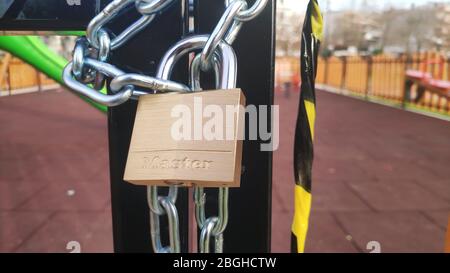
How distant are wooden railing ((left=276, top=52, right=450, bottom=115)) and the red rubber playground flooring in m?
1.43

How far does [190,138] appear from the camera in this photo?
384 mm

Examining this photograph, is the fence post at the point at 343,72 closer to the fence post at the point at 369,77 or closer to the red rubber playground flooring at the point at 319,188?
the fence post at the point at 369,77

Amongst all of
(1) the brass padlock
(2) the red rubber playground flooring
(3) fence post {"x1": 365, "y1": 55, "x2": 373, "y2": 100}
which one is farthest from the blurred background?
(3) fence post {"x1": 365, "y1": 55, "x2": 373, "y2": 100}

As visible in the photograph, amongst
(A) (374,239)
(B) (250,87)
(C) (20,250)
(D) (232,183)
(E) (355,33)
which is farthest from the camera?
(E) (355,33)

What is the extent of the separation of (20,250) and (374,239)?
1.84 m

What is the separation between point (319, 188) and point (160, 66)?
2.70m

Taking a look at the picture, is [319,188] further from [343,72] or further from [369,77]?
[343,72]

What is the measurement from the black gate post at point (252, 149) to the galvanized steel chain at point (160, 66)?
0.05 metres

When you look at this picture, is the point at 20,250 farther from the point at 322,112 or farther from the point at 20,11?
the point at 322,112

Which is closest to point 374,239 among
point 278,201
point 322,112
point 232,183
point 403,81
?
point 278,201

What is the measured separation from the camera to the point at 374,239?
2164mm

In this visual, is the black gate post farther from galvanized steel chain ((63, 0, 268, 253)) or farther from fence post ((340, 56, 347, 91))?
fence post ((340, 56, 347, 91))

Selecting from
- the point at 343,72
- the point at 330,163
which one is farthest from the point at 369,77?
the point at 330,163

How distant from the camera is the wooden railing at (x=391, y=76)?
697 centimetres
